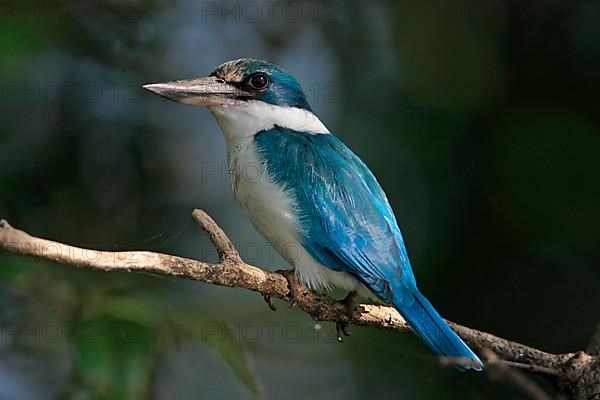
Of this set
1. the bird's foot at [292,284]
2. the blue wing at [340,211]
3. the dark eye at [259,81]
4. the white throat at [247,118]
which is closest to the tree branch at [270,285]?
the bird's foot at [292,284]

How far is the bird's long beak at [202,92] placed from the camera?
10.4 ft

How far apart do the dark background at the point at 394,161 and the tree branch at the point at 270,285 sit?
56 centimetres

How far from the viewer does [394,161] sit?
401 cm

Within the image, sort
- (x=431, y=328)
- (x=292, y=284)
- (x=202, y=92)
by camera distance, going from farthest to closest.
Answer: (x=202, y=92), (x=292, y=284), (x=431, y=328)

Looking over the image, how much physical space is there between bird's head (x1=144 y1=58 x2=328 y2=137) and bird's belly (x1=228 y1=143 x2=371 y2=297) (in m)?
0.20

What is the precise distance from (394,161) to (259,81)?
0.95 metres

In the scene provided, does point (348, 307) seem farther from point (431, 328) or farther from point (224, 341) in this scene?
point (224, 341)

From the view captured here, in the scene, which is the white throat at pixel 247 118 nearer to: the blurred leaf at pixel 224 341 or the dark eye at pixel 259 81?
the dark eye at pixel 259 81

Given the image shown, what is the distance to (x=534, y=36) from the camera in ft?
13.8

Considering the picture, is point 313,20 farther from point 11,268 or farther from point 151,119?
point 11,268

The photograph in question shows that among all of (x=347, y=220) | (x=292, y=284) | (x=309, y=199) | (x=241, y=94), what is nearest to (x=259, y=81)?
(x=241, y=94)

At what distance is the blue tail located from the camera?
8.80ft

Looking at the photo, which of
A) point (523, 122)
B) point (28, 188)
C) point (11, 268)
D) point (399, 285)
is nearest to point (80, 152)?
point (28, 188)

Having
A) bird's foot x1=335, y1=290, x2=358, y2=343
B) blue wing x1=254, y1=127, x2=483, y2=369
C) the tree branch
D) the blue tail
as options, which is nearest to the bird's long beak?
blue wing x1=254, y1=127, x2=483, y2=369
